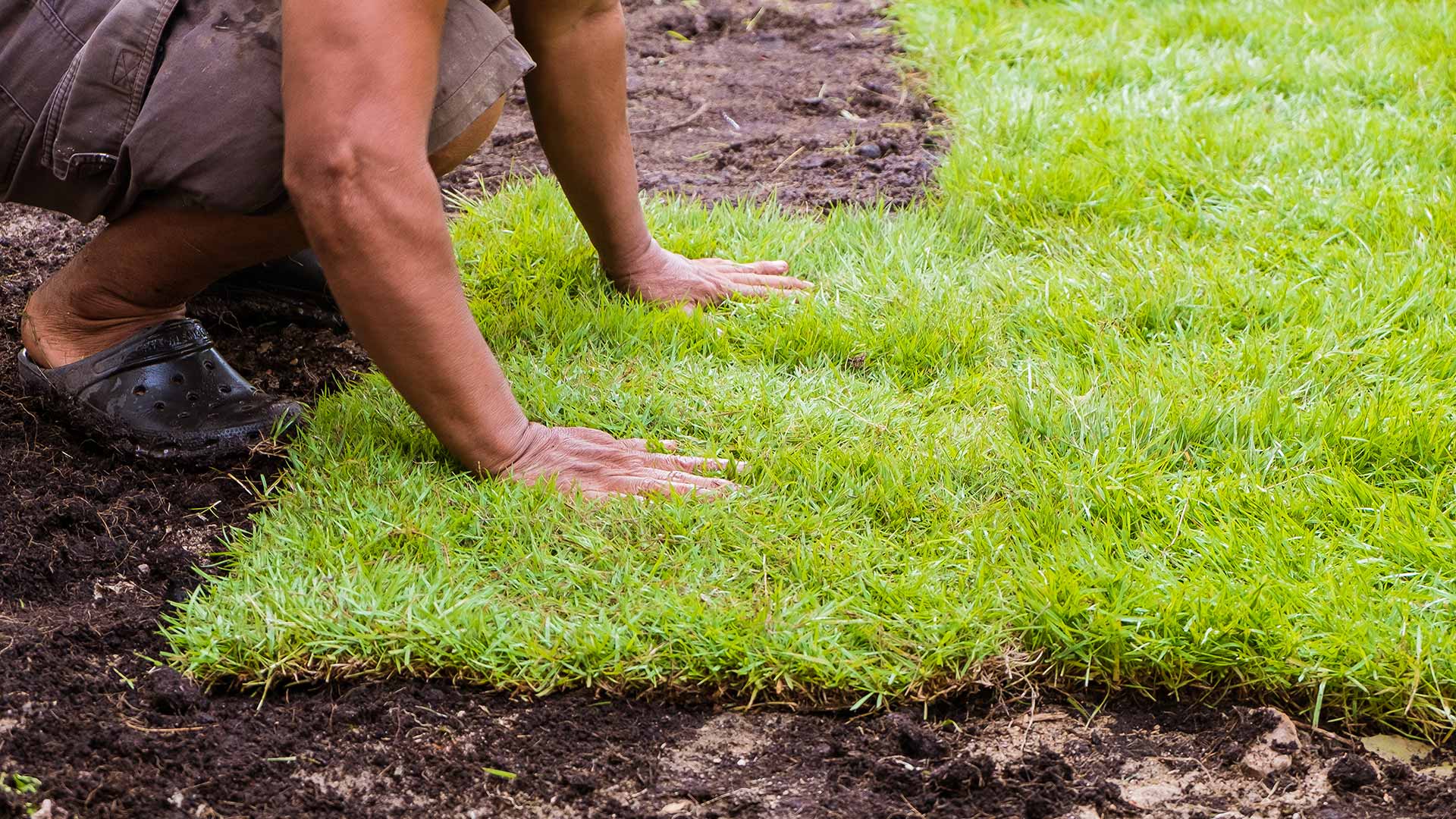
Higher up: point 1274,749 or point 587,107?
point 587,107

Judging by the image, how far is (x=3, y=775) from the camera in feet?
5.42

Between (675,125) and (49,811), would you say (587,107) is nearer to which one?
(675,125)

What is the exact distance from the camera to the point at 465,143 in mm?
2428

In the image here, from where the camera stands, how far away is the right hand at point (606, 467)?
225 cm

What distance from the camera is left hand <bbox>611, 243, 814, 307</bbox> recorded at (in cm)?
293

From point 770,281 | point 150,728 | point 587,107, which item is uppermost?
point 587,107

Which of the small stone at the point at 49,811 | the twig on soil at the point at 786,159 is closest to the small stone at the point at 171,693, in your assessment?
the small stone at the point at 49,811

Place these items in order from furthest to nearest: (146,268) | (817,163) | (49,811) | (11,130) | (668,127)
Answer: (668,127) → (817,163) → (146,268) → (11,130) → (49,811)

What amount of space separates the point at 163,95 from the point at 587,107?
0.90 m

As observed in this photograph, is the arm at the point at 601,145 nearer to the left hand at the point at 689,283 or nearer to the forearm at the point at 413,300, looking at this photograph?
the left hand at the point at 689,283

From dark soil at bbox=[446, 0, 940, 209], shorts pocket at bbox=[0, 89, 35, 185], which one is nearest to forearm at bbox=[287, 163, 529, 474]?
shorts pocket at bbox=[0, 89, 35, 185]

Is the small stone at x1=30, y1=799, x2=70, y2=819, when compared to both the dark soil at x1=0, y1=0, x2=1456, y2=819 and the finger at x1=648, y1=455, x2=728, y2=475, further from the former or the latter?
the finger at x1=648, y1=455, x2=728, y2=475

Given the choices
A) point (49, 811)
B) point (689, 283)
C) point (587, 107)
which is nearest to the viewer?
point (49, 811)

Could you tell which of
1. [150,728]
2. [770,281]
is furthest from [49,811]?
[770,281]
